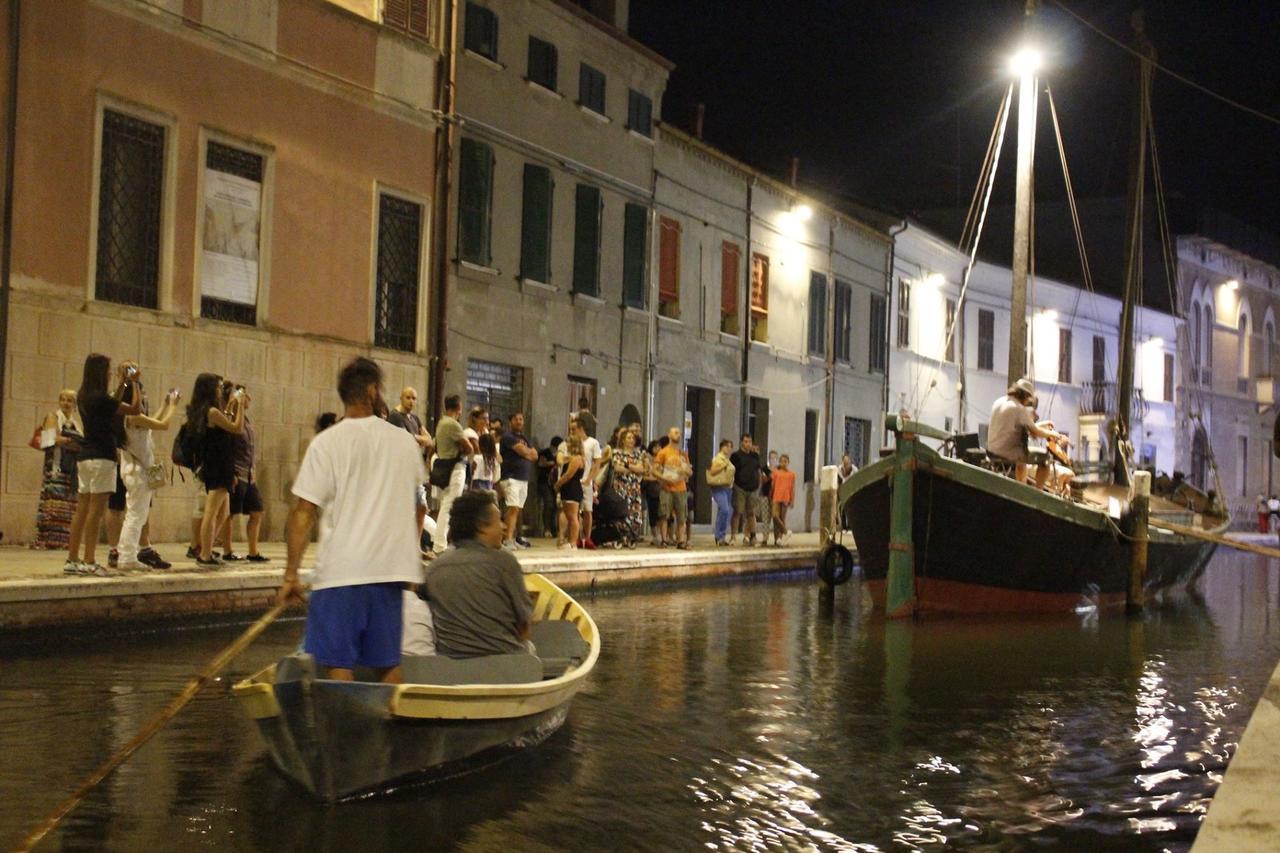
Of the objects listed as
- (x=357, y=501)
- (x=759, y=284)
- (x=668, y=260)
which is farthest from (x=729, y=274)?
(x=357, y=501)

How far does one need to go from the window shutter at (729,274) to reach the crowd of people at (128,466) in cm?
1615

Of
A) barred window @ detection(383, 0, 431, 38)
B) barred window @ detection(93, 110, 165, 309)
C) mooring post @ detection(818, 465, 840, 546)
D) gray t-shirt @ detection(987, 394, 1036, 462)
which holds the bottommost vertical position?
mooring post @ detection(818, 465, 840, 546)

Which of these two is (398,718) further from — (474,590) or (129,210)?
(129,210)

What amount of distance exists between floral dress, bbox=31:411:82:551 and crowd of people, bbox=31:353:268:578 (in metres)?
0.01

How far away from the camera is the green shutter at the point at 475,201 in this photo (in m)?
21.9

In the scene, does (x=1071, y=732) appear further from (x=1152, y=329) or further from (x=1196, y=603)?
(x=1152, y=329)

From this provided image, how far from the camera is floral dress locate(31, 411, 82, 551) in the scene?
548 inches

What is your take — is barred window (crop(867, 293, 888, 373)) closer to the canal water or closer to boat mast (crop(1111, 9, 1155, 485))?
boat mast (crop(1111, 9, 1155, 485))

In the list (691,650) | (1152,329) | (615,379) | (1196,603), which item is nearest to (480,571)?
(691,650)

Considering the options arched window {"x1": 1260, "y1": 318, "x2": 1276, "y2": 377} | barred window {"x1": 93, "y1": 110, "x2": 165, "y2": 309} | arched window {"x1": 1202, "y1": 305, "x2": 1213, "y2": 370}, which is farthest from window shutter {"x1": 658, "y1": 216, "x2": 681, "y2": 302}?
arched window {"x1": 1260, "y1": 318, "x2": 1276, "y2": 377}

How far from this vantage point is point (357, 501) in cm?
643

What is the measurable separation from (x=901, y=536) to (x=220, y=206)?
9.23m

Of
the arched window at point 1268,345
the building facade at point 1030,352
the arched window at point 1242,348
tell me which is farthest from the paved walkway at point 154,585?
the arched window at point 1268,345

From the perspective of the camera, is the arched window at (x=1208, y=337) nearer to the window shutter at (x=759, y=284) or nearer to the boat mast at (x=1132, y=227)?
the window shutter at (x=759, y=284)
